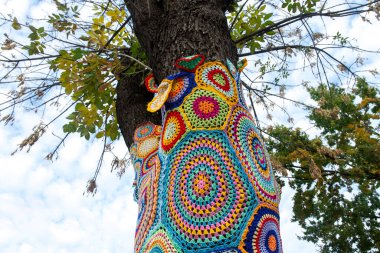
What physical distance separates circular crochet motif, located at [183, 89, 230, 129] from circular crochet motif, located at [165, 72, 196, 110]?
0.03 m

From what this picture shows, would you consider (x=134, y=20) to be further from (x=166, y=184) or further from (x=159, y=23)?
(x=166, y=184)

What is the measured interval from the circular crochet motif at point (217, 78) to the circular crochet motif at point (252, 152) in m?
0.08

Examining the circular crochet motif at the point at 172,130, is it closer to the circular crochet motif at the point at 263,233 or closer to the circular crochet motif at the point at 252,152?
the circular crochet motif at the point at 252,152

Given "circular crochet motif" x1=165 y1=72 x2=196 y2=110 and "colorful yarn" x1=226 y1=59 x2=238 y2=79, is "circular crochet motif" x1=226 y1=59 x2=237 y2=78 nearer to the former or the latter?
"colorful yarn" x1=226 y1=59 x2=238 y2=79

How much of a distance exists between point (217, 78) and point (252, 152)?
0.36 meters

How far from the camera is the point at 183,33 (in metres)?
1.84

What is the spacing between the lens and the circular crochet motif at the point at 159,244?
1.32 m

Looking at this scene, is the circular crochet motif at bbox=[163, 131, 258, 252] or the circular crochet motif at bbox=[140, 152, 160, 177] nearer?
the circular crochet motif at bbox=[163, 131, 258, 252]

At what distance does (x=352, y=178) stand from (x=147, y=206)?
18.5 feet

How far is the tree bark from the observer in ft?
5.90

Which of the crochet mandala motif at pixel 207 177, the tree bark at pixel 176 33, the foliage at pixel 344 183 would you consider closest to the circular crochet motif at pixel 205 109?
the crochet mandala motif at pixel 207 177

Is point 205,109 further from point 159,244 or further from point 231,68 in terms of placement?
point 159,244

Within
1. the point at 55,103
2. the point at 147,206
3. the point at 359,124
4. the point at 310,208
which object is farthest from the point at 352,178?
the point at 147,206

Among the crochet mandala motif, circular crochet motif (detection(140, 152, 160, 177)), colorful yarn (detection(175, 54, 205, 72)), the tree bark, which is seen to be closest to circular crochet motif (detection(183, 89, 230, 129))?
the crochet mandala motif
